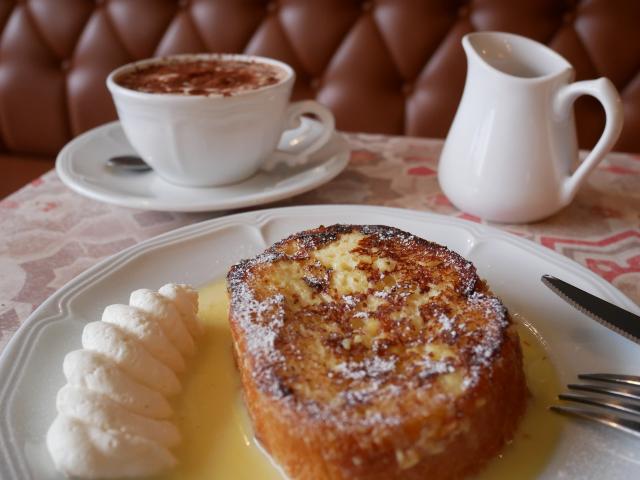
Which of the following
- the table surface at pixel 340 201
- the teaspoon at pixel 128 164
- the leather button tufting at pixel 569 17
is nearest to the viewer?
the table surface at pixel 340 201

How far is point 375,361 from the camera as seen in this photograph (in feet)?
2.56

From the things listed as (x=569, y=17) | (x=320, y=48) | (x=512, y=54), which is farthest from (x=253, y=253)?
(x=569, y=17)

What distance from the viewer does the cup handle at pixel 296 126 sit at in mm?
1591

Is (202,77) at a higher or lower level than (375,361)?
higher

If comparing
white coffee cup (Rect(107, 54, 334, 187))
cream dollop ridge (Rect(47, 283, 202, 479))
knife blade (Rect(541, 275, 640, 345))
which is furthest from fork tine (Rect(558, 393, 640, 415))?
white coffee cup (Rect(107, 54, 334, 187))

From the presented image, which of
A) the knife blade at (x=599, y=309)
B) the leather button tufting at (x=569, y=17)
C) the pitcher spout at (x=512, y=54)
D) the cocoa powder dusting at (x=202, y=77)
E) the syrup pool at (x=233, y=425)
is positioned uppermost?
the pitcher spout at (x=512, y=54)

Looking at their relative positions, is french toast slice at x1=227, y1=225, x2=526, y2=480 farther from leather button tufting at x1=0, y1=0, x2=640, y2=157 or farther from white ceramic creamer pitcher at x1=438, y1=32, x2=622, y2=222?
leather button tufting at x1=0, y1=0, x2=640, y2=157

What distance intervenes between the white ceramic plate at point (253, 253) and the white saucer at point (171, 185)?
0.44 ft

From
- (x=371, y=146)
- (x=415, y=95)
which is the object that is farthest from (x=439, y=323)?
(x=415, y=95)

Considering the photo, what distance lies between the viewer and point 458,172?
138 centimetres

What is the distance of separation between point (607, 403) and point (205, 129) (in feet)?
3.34

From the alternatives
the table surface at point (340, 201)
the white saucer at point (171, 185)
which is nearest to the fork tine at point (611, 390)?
the table surface at point (340, 201)

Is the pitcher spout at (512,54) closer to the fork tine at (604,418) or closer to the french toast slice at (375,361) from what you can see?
the french toast slice at (375,361)

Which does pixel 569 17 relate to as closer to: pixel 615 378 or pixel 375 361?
pixel 615 378
